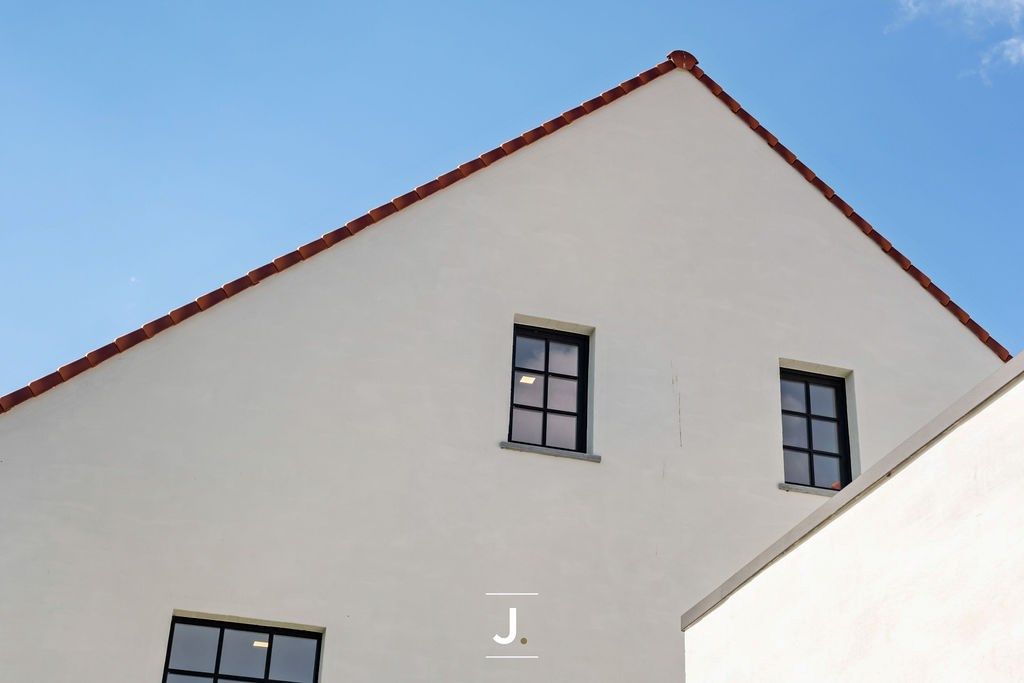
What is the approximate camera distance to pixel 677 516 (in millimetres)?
11508

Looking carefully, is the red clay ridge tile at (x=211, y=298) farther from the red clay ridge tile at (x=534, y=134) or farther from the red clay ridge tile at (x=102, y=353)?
the red clay ridge tile at (x=534, y=134)

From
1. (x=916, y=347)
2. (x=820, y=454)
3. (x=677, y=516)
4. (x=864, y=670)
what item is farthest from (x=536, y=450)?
(x=864, y=670)

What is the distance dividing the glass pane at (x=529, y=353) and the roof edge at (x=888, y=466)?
4.93 metres

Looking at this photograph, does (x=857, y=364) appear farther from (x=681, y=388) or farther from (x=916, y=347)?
(x=681, y=388)

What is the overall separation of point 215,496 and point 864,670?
240 inches

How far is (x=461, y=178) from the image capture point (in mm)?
12422

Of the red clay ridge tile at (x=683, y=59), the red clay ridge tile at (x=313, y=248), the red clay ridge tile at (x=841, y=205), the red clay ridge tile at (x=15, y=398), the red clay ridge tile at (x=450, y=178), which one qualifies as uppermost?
the red clay ridge tile at (x=683, y=59)

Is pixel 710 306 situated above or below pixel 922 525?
above

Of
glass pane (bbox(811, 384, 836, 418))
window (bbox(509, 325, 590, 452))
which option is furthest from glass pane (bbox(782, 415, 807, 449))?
window (bbox(509, 325, 590, 452))

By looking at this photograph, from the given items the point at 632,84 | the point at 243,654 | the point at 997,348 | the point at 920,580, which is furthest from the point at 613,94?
the point at 920,580

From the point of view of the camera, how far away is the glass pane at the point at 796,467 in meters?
12.3

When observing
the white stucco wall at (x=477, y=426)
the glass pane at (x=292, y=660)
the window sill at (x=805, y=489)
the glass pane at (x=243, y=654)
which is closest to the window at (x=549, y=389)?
the white stucco wall at (x=477, y=426)

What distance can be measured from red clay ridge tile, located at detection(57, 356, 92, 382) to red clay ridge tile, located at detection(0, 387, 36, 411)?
0.93 feet

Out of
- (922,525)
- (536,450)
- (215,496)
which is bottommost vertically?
(922,525)
